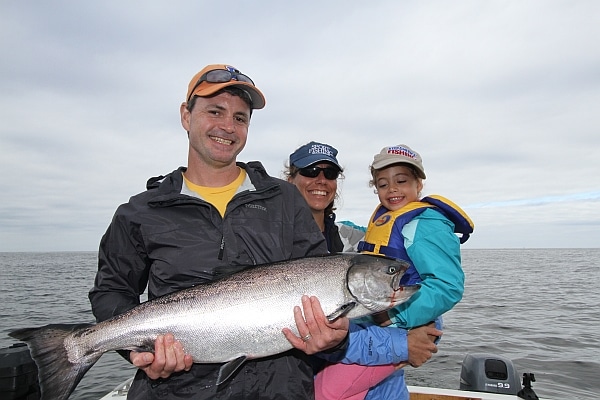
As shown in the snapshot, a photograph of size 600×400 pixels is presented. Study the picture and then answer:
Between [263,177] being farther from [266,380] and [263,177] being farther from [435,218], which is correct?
[435,218]

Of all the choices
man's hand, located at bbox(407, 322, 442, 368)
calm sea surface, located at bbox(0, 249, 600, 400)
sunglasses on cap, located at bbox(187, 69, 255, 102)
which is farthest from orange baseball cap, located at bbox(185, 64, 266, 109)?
calm sea surface, located at bbox(0, 249, 600, 400)

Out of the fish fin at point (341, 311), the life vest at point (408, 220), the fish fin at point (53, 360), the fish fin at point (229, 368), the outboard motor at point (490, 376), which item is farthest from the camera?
the outboard motor at point (490, 376)

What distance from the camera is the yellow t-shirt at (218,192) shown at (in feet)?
12.0

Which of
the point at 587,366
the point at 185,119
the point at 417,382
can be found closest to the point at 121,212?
the point at 185,119

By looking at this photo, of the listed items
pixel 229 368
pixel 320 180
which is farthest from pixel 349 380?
pixel 320 180

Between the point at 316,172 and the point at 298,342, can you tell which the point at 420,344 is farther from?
the point at 316,172

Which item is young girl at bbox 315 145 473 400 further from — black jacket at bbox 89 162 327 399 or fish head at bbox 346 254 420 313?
black jacket at bbox 89 162 327 399

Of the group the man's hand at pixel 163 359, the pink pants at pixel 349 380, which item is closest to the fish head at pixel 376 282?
the pink pants at pixel 349 380

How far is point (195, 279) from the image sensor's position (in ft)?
11.0

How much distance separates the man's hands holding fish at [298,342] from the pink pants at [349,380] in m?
1.27

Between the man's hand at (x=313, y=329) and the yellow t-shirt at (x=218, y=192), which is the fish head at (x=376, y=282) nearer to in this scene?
the man's hand at (x=313, y=329)

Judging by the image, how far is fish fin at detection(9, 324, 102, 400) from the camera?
10.2 ft

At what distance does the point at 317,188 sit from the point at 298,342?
2.87m

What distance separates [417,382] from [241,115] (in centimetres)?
976
